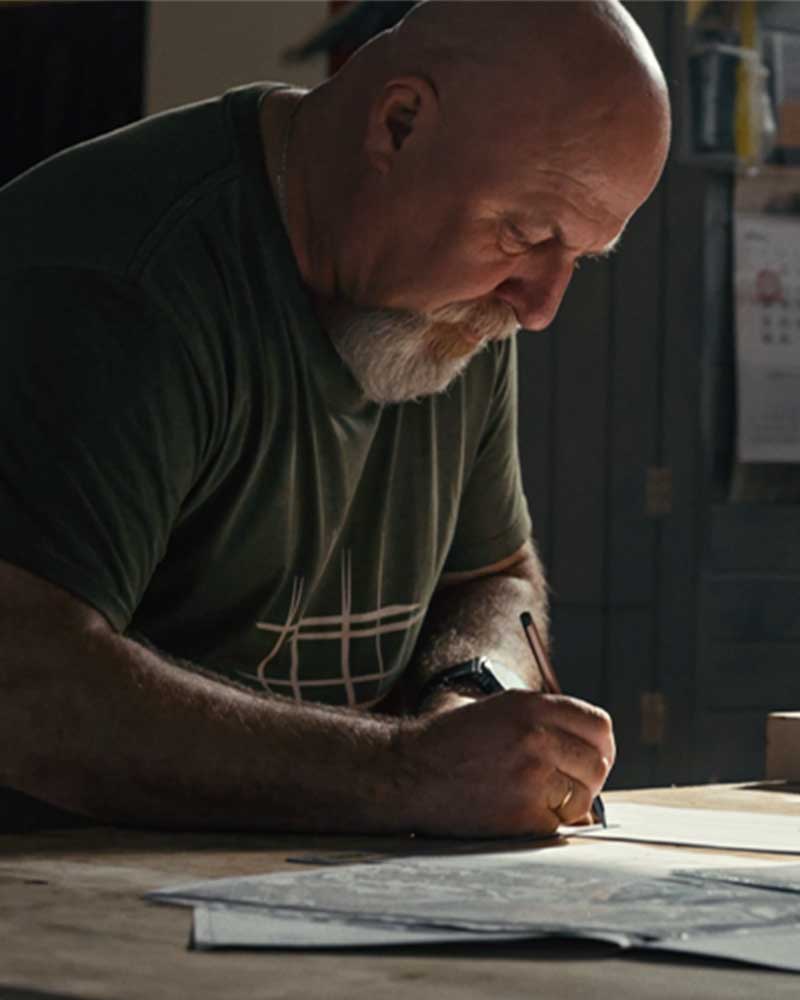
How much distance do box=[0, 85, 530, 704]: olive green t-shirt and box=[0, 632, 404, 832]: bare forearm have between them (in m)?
0.06

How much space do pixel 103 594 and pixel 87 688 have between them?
0.07 meters

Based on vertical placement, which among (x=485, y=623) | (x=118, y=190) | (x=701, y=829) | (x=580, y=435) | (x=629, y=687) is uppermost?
(x=118, y=190)

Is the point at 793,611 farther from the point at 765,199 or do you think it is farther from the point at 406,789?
the point at 406,789

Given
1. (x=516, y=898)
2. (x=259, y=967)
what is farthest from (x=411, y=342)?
(x=259, y=967)

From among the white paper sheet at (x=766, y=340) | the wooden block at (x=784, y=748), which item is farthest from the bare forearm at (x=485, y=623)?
the white paper sheet at (x=766, y=340)

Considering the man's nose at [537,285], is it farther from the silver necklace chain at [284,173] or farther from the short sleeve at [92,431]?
the short sleeve at [92,431]

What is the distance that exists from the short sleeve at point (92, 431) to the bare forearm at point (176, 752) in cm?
6

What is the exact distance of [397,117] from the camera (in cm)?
167

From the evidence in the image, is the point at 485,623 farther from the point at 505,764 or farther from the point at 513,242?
Result: the point at 505,764

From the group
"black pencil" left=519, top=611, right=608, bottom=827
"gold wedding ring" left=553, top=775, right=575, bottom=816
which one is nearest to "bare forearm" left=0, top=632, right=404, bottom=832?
"gold wedding ring" left=553, top=775, right=575, bottom=816

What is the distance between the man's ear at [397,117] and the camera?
1.65 metres

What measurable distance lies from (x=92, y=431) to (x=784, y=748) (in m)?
0.77

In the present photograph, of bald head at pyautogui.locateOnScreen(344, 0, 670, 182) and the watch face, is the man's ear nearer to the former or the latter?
bald head at pyautogui.locateOnScreen(344, 0, 670, 182)

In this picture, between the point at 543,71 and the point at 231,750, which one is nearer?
the point at 231,750
